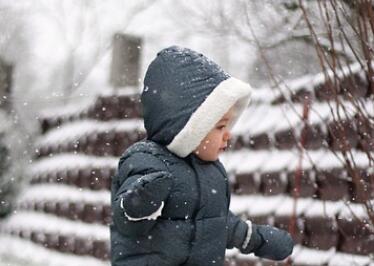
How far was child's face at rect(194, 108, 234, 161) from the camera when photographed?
3.05m

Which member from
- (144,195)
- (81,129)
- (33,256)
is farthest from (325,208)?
(33,256)

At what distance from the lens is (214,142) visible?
3062 millimetres

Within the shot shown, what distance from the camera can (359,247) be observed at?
5.23 metres

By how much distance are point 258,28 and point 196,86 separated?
31.3ft

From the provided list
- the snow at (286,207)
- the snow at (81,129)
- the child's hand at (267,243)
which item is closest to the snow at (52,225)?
the snow at (81,129)

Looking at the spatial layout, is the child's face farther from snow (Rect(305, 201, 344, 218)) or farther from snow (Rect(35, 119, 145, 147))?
snow (Rect(35, 119, 145, 147))

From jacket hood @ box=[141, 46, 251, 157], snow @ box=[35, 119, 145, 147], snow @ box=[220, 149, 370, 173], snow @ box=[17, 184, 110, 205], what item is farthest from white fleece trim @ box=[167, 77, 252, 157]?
snow @ box=[17, 184, 110, 205]

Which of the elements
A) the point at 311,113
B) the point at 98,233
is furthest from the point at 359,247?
the point at 98,233

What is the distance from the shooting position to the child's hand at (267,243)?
3240 millimetres

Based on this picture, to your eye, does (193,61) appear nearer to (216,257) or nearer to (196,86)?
(196,86)

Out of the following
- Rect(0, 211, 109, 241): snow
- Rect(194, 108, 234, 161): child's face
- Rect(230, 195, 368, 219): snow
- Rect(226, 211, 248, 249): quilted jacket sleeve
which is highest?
Rect(194, 108, 234, 161): child's face

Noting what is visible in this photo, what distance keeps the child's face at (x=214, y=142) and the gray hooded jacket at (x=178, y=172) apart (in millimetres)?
27

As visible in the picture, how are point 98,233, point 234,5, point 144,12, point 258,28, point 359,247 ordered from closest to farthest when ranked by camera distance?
point 359,247 < point 98,233 < point 258,28 < point 234,5 < point 144,12

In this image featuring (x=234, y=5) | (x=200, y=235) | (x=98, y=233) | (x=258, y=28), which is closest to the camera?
(x=200, y=235)
